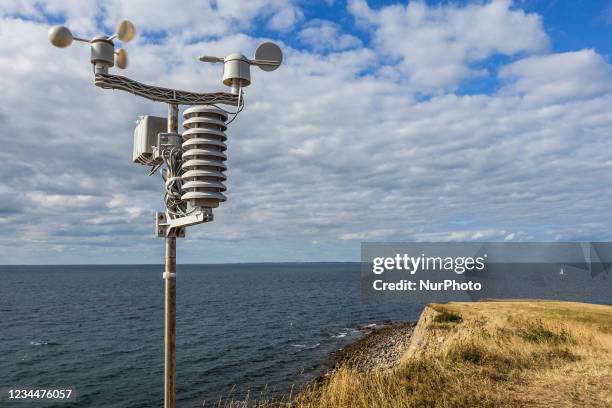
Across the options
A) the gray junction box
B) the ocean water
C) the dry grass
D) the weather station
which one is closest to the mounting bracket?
the weather station

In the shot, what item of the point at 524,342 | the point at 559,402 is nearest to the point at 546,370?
the point at 559,402

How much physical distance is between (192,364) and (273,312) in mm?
43614

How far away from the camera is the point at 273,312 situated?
8812 cm

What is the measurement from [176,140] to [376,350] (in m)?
43.3

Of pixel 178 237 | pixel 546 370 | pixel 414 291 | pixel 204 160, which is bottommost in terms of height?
pixel 414 291

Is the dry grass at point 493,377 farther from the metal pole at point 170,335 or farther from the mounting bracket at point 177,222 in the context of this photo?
the mounting bracket at point 177,222

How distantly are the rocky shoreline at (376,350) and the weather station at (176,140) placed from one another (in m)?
29.9

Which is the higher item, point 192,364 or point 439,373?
point 439,373

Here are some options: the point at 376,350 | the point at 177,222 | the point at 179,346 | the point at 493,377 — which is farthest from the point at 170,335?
the point at 179,346

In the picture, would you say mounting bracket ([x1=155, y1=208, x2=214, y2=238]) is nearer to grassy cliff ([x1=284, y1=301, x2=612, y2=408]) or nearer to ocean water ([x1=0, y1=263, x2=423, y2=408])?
grassy cliff ([x1=284, y1=301, x2=612, y2=408])

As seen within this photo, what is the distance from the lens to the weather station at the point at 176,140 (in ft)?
33.3

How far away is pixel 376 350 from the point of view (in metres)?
49.3

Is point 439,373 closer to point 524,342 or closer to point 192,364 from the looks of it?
point 524,342

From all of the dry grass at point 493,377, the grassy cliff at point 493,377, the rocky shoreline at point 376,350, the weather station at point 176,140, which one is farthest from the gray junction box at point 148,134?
the rocky shoreline at point 376,350
